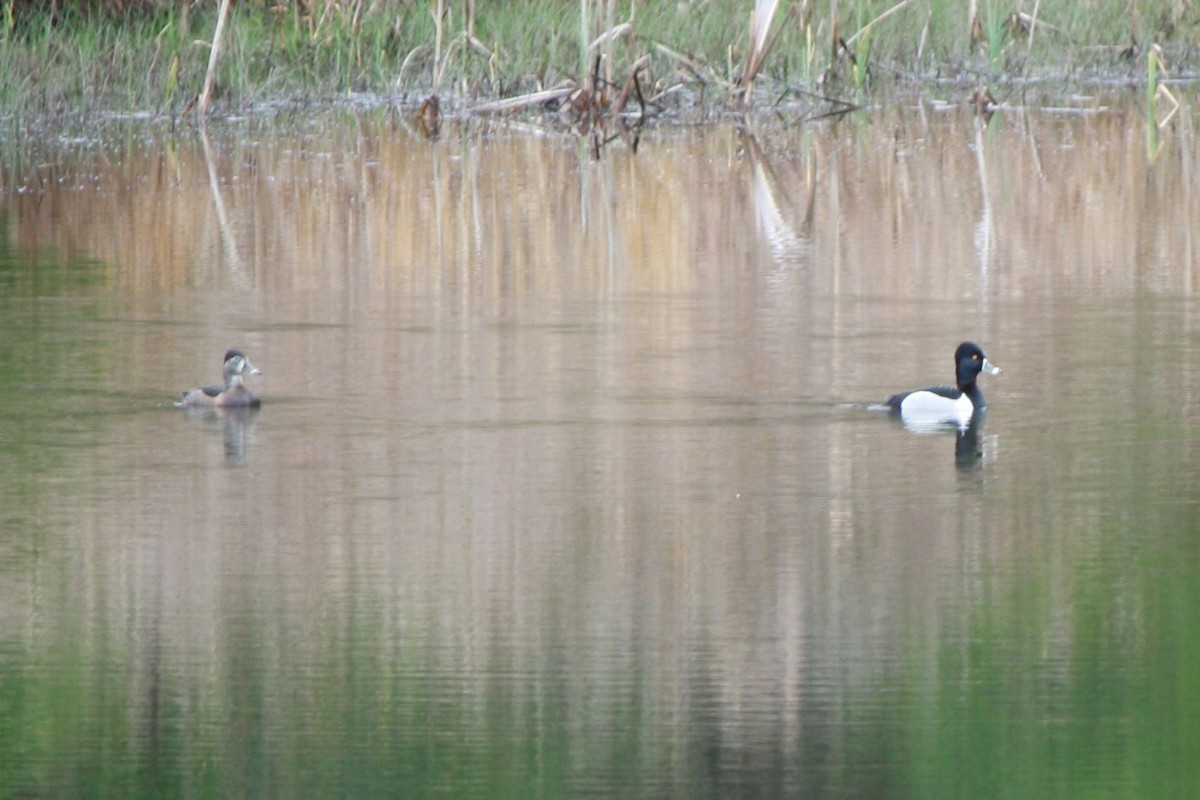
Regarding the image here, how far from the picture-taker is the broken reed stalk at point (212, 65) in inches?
773

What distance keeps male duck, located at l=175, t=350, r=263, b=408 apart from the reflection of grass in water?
11610 millimetres

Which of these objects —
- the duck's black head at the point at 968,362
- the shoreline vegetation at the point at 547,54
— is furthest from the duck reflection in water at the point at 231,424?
→ the shoreline vegetation at the point at 547,54

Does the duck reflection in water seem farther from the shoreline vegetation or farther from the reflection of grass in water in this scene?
the reflection of grass in water

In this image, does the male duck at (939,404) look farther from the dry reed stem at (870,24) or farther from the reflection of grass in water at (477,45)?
the dry reed stem at (870,24)

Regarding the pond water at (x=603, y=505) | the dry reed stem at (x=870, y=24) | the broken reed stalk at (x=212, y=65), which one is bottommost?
the pond water at (x=603, y=505)

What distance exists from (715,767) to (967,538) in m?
2.14

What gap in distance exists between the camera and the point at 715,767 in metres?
5.20

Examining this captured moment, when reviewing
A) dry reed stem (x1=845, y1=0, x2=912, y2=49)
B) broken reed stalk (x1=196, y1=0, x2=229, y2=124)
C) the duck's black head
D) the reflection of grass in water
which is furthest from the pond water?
the reflection of grass in water

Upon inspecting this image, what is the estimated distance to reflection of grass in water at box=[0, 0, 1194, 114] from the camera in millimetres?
22078

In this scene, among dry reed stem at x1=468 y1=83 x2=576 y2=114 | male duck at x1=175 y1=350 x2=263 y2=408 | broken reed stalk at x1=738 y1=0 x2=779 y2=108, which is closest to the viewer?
male duck at x1=175 y1=350 x2=263 y2=408

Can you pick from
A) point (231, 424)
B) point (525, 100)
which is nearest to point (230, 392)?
point (231, 424)

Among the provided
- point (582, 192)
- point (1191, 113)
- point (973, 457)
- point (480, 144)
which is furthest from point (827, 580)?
point (1191, 113)

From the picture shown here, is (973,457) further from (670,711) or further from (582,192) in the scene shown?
(582,192)

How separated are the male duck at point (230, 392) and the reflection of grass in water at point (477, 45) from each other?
11.6 meters
